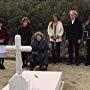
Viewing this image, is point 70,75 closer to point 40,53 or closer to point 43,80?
point 40,53

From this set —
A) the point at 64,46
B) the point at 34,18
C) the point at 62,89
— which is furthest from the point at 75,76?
the point at 34,18

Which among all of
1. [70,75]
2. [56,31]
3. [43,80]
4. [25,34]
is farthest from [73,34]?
[43,80]

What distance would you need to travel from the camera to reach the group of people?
12.8m

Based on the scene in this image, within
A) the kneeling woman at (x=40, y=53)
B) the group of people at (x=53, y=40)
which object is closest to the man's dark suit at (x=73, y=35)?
the group of people at (x=53, y=40)

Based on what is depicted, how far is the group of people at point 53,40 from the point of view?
12781 millimetres

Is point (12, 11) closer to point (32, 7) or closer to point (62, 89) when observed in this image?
point (32, 7)

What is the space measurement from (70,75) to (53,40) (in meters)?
1.72

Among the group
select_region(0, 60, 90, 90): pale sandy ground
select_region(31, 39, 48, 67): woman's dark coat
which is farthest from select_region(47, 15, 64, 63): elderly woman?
select_region(31, 39, 48, 67): woman's dark coat

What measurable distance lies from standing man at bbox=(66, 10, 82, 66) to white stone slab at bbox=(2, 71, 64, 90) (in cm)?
278

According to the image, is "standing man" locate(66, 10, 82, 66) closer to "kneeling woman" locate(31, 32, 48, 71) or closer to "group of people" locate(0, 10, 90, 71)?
"group of people" locate(0, 10, 90, 71)

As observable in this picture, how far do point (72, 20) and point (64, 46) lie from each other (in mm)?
1690

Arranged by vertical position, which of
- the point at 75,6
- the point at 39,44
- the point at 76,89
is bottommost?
the point at 76,89

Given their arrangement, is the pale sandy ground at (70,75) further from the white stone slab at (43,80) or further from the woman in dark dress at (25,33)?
the woman in dark dress at (25,33)

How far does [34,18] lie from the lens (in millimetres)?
16547
